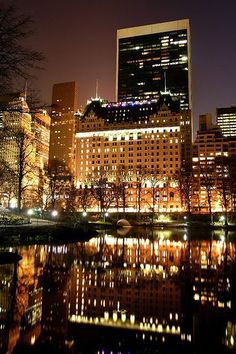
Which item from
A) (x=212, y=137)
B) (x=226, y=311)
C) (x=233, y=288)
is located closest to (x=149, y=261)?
(x=233, y=288)

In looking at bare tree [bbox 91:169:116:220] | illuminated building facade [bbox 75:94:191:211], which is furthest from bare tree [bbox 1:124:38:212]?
illuminated building facade [bbox 75:94:191:211]

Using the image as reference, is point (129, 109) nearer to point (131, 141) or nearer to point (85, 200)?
point (131, 141)

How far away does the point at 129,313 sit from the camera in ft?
34.2

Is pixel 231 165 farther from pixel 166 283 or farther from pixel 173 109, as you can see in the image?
pixel 166 283

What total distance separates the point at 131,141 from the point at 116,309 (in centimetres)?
16114

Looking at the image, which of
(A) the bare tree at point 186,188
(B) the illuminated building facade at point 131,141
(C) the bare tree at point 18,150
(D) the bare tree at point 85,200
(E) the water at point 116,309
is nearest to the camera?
A: (E) the water at point 116,309

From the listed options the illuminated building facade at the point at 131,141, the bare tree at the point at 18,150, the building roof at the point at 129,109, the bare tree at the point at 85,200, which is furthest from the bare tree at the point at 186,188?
the building roof at the point at 129,109

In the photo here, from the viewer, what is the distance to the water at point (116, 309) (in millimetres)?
7961

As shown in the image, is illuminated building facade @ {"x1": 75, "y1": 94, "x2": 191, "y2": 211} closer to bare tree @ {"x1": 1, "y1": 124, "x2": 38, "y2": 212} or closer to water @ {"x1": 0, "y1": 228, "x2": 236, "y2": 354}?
bare tree @ {"x1": 1, "y1": 124, "x2": 38, "y2": 212}

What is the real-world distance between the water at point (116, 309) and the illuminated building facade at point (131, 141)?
131870 mm

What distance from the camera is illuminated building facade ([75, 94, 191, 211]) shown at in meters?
160

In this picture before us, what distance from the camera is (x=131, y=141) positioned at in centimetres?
17038

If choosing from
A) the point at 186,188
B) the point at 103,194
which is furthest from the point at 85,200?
the point at 186,188

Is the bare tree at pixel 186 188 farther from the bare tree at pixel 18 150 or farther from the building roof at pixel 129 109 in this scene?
the building roof at pixel 129 109
